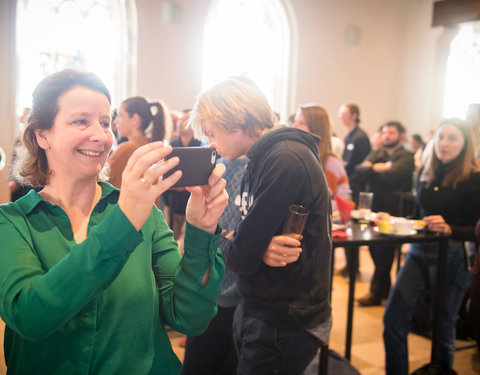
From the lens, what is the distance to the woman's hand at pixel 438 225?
96.8 inches

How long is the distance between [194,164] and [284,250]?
560 mm

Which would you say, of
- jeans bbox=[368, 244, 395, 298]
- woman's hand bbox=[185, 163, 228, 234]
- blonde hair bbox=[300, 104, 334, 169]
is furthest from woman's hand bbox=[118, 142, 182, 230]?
jeans bbox=[368, 244, 395, 298]

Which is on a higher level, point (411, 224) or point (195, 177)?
point (195, 177)

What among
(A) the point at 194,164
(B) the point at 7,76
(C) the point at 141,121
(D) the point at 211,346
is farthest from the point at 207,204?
(B) the point at 7,76

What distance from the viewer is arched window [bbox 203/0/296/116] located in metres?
7.95

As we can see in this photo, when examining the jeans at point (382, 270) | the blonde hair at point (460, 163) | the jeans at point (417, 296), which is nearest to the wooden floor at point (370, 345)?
the jeans at point (382, 270)

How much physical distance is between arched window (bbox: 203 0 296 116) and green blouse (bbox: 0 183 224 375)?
695cm

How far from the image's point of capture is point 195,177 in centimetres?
96

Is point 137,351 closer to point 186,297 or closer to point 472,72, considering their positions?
point 186,297

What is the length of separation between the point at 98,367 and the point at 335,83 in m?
8.23

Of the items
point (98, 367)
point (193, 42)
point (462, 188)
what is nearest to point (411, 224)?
point (462, 188)

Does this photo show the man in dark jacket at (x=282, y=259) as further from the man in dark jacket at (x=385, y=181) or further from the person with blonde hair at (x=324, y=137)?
the man in dark jacket at (x=385, y=181)

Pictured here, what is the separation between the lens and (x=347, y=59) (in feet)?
28.6

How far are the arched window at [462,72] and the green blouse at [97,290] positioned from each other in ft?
28.4
